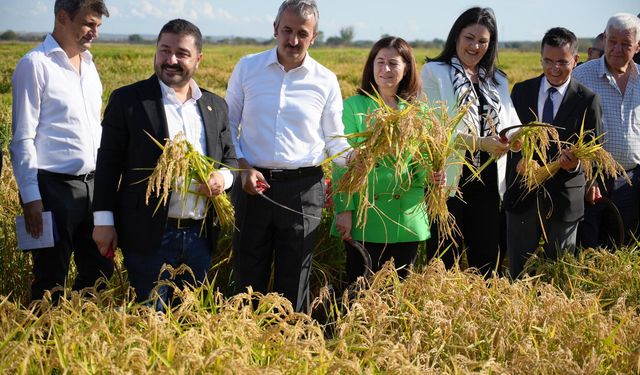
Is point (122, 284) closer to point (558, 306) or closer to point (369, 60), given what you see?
point (369, 60)

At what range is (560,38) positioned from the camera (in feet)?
13.0

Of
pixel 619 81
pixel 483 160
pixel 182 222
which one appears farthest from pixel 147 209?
pixel 619 81

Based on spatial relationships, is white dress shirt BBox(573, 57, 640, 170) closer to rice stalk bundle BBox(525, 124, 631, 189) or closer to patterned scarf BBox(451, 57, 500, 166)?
rice stalk bundle BBox(525, 124, 631, 189)

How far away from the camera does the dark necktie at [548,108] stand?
161 inches

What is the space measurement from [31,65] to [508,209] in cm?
269

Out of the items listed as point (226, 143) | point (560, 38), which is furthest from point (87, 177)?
point (560, 38)

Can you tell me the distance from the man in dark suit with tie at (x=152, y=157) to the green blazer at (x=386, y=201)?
82cm

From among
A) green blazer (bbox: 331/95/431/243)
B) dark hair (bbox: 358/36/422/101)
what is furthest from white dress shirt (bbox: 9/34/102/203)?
dark hair (bbox: 358/36/422/101)

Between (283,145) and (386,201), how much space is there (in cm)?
66

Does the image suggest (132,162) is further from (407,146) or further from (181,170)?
(407,146)

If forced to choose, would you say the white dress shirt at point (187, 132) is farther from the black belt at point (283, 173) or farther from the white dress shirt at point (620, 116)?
the white dress shirt at point (620, 116)

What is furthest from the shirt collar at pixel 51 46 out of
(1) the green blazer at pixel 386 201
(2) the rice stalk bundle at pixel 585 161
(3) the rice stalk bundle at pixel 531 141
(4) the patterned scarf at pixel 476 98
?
(2) the rice stalk bundle at pixel 585 161

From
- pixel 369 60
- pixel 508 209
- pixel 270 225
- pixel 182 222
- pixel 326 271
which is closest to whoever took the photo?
pixel 182 222

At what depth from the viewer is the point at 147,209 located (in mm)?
3080
